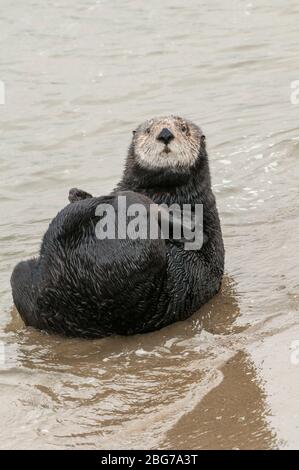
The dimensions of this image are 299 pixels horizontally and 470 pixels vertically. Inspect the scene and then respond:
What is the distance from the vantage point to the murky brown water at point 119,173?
14.9 ft

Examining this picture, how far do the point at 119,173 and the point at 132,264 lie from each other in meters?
3.78

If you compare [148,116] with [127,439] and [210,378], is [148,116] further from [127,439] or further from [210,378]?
[127,439]

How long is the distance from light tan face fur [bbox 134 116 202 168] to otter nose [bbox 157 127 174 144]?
0.02 meters

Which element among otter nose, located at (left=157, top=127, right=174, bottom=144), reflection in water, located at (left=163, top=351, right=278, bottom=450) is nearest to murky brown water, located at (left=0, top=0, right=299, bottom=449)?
reflection in water, located at (left=163, top=351, right=278, bottom=450)

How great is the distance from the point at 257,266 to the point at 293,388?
7.14 feet

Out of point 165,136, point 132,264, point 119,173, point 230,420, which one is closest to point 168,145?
point 165,136

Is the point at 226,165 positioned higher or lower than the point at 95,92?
lower

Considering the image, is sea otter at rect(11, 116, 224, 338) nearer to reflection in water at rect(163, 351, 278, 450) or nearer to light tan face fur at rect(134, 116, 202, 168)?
light tan face fur at rect(134, 116, 202, 168)

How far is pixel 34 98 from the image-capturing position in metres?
11.4

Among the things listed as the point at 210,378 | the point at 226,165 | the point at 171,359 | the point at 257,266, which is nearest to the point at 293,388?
the point at 210,378

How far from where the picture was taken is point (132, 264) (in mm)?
5293

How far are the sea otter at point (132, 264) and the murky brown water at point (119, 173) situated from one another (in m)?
0.15

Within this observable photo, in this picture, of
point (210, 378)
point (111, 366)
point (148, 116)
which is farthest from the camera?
point (148, 116)

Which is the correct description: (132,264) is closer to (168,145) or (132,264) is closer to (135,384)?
(135,384)
